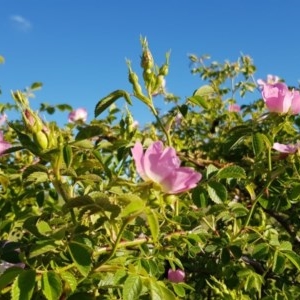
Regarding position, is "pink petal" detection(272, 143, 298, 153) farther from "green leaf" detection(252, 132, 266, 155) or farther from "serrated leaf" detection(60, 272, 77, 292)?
"serrated leaf" detection(60, 272, 77, 292)

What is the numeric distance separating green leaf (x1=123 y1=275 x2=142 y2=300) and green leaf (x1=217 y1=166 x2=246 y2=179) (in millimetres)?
319

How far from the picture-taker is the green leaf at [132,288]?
102cm

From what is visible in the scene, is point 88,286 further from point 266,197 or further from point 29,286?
point 266,197

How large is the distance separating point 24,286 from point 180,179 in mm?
341

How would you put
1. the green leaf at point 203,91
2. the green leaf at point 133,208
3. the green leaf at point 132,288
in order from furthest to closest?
the green leaf at point 203,91
the green leaf at point 132,288
the green leaf at point 133,208

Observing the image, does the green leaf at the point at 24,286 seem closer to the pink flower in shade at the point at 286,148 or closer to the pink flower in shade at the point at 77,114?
the pink flower in shade at the point at 286,148

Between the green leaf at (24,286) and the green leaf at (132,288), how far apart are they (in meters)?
→ 0.17

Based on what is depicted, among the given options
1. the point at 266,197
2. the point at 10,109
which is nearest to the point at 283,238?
A: the point at 266,197

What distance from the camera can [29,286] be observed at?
1.00 meters

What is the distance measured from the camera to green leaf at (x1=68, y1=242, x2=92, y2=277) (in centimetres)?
101

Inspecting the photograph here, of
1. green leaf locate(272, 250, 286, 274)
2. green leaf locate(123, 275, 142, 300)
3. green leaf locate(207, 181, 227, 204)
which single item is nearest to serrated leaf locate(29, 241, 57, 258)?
green leaf locate(123, 275, 142, 300)

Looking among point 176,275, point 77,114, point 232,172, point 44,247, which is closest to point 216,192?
point 232,172

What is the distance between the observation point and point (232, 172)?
4.03 feet

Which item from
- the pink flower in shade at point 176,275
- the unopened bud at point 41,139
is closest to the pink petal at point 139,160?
the unopened bud at point 41,139
